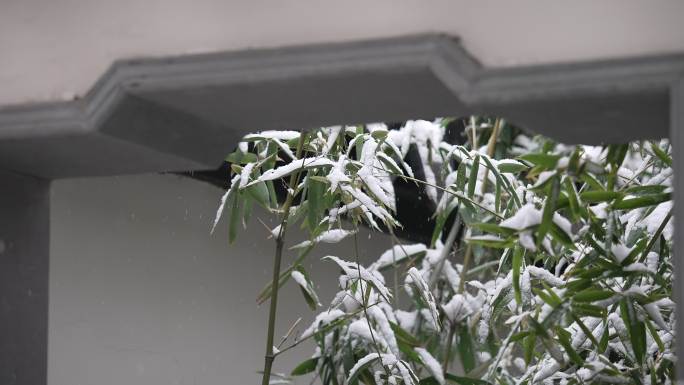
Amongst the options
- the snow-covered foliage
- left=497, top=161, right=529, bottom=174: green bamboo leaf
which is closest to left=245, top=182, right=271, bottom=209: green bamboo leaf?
the snow-covered foliage

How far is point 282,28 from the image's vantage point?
67.4 inches

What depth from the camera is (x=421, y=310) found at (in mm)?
3822

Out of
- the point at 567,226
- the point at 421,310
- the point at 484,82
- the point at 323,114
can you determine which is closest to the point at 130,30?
the point at 323,114

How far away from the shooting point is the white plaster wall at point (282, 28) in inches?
60.7

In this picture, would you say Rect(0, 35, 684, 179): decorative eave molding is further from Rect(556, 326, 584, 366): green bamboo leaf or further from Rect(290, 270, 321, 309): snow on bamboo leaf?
Rect(290, 270, 321, 309): snow on bamboo leaf

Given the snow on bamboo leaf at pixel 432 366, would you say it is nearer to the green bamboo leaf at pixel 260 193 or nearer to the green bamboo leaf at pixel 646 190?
the green bamboo leaf at pixel 260 193

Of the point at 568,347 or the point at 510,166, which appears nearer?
the point at 568,347

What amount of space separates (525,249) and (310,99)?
937 mm

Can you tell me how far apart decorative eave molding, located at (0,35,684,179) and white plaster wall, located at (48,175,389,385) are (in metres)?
1.40

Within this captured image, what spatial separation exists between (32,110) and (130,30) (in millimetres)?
222

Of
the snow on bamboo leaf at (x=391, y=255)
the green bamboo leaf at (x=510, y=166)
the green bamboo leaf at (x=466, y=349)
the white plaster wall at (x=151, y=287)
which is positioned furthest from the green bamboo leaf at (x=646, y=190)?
the white plaster wall at (x=151, y=287)

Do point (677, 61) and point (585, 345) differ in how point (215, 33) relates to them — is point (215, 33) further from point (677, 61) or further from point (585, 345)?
point (585, 345)

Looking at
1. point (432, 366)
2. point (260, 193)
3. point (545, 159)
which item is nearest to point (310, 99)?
point (545, 159)

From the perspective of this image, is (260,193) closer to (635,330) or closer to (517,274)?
(517,274)
